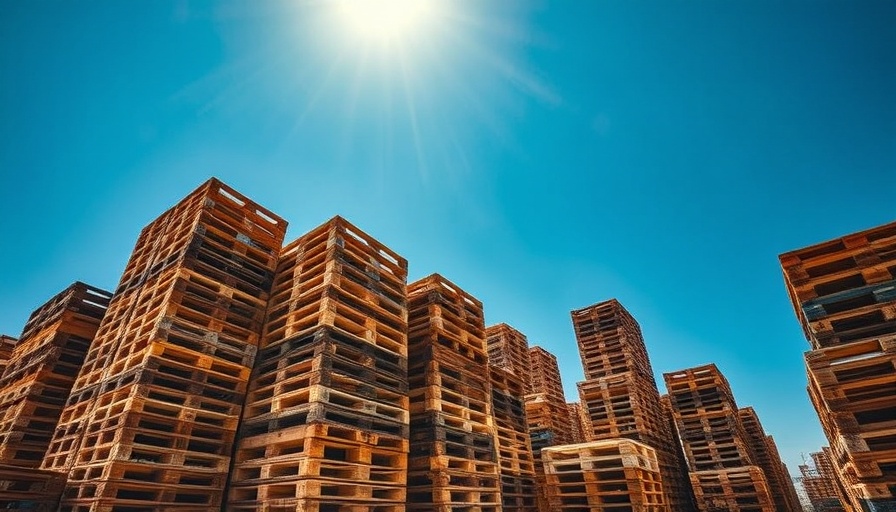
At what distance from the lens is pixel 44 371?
7.76 m

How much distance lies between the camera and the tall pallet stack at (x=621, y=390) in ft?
48.0

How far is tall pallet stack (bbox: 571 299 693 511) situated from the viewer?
576 inches

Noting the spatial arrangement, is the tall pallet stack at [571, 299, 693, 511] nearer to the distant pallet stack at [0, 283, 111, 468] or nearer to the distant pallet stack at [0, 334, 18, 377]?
the distant pallet stack at [0, 283, 111, 468]

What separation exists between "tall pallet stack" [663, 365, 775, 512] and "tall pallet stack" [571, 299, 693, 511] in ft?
3.45

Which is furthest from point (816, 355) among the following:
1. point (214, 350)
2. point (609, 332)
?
point (609, 332)

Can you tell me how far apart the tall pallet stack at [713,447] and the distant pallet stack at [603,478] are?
4678 mm

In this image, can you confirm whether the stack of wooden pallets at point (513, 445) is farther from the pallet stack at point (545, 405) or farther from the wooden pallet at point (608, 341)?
the wooden pallet at point (608, 341)

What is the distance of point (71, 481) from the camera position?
557 centimetres

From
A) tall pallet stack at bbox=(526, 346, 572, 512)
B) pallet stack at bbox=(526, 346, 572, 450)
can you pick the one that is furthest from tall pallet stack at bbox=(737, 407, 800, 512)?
tall pallet stack at bbox=(526, 346, 572, 512)

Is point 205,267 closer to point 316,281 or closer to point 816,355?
point 316,281

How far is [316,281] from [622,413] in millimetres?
12677

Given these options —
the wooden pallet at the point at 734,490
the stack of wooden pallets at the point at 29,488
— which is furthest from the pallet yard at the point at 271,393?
the wooden pallet at the point at 734,490

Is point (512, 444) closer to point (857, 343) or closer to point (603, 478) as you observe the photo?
point (603, 478)

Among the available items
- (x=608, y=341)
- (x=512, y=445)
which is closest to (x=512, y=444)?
(x=512, y=445)
